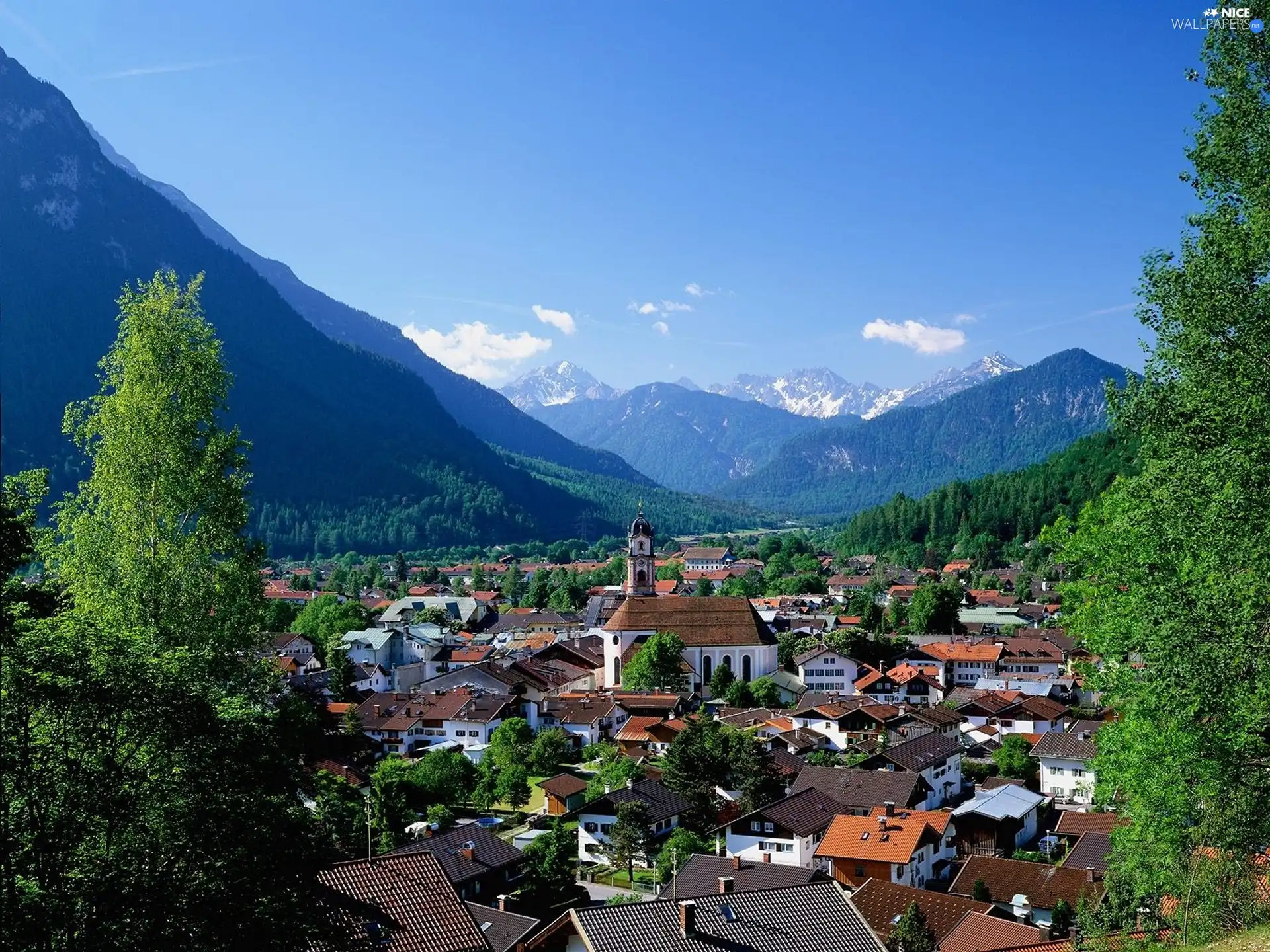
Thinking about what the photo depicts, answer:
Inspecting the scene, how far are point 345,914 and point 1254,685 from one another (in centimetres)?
834

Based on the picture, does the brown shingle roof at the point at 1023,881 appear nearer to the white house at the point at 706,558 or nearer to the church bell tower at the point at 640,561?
the church bell tower at the point at 640,561

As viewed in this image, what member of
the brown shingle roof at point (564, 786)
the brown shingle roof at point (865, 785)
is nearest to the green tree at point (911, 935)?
the brown shingle roof at point (865, 785)

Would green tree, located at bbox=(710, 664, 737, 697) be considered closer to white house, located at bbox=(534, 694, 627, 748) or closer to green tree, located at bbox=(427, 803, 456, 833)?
white house, located at bbox=(534, 694, 627, 748)

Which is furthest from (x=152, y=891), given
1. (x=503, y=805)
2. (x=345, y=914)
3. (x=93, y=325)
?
(x=93, y=325)

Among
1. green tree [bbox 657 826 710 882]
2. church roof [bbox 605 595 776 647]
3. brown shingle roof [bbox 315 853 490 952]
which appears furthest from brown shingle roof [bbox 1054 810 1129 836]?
church roof [bbox 605 595 776 647]

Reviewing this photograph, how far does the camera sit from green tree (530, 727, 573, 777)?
38156mm

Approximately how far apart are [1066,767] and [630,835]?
16849 mm

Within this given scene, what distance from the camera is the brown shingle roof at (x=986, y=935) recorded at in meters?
19.6

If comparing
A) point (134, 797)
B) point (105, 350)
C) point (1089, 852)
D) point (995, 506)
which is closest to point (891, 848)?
point (1089, 852)

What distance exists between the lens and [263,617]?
1152 centimetres

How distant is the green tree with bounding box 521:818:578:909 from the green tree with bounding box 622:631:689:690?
78.6 feet

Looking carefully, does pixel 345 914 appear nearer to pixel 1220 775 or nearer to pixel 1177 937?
pixel 1220 775

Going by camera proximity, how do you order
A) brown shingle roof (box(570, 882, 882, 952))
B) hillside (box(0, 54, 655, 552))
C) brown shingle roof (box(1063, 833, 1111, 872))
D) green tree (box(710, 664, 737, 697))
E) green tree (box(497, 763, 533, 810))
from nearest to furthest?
brown shingle roof (box(570, 882, 882, 952)) < brown shingle roof (box(1063, 833, 1111, 872)) < green tree (box(497, 763, 533, 810)) < green tree (box(710, 664, 737, 697)) < hillside (box(0, 54, 655, 552))

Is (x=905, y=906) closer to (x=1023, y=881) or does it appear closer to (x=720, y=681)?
(x=1023, y=881)
